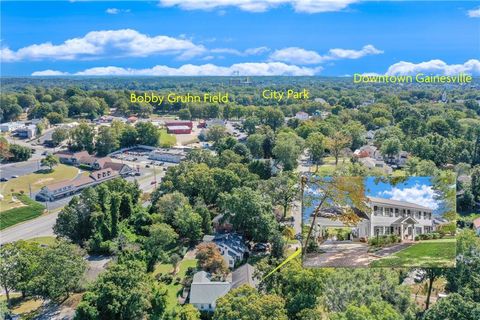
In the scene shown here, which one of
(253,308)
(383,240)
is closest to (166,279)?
(253,308)

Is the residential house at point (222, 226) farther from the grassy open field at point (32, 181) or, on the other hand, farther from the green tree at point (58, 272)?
the grassy open field at point (32, 181)

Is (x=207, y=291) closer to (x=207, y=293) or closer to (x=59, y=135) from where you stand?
(x=207, y=293)

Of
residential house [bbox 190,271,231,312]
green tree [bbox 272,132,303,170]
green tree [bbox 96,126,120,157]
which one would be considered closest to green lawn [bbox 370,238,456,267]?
residential house [bbox 190,271,231,312]

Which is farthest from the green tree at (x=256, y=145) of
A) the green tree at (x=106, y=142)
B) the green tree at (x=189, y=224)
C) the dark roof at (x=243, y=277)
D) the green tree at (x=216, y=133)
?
the dark roof at (x=243, y=277)

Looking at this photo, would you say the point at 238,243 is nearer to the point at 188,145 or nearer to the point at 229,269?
the point at 229,269

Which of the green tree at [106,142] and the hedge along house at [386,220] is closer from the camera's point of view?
the hedge along house at [386,220]

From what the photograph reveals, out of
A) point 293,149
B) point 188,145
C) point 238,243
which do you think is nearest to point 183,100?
point 188,145
